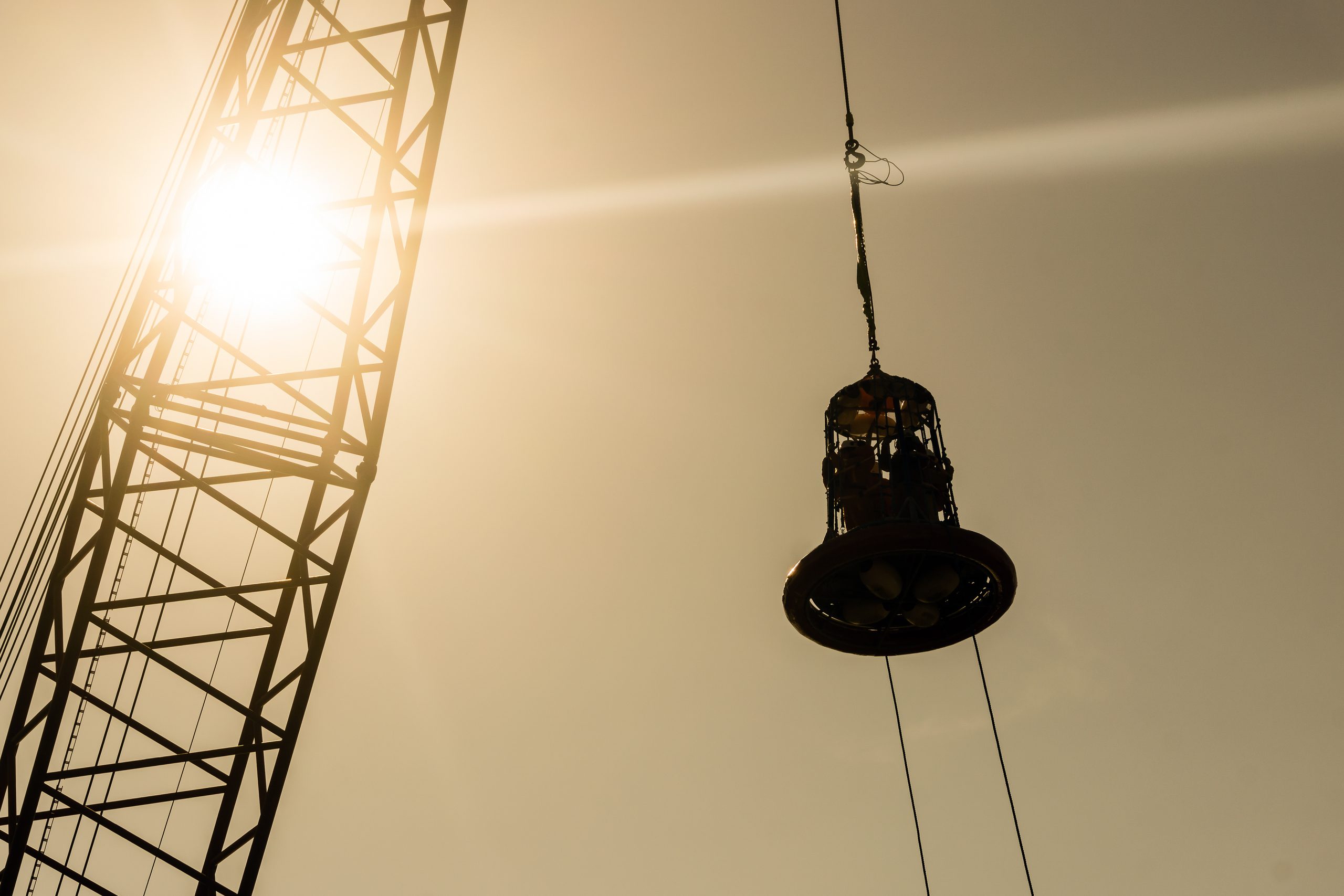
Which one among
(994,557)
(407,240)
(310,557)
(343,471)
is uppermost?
(407,240)

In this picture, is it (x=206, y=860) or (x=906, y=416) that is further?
(x=206, y=860)

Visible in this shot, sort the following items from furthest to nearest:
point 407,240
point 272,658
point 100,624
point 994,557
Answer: point 407,240
point 272,658
point 100,624
point 994,557

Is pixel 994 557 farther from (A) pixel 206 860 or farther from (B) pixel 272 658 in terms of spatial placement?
(A) pixel 206 860

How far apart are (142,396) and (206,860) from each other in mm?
4987

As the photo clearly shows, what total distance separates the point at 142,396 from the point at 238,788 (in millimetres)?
4320

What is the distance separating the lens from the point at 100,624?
10.6 meters

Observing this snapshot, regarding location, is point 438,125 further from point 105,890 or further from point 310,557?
point 105,890

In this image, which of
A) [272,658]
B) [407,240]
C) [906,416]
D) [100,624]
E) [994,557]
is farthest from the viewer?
[407,240]

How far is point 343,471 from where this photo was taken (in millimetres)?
11719

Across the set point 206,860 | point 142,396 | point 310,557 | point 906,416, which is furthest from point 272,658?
point 906,416

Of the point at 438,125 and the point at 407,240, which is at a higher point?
the point at 438,125

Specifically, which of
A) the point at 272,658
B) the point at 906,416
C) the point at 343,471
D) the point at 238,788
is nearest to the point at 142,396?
the point at 343,471

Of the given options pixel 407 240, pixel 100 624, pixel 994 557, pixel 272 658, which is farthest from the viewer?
pixel 407 240

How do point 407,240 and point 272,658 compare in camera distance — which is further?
point 407,240
